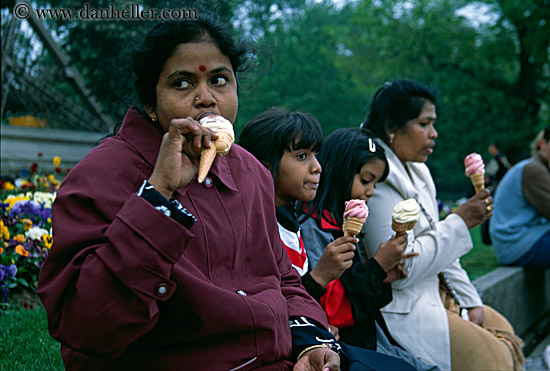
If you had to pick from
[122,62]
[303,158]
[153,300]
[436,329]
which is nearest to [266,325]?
[153,300]

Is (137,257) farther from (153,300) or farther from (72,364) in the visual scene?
(72,364)

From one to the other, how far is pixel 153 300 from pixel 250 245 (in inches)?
20.1

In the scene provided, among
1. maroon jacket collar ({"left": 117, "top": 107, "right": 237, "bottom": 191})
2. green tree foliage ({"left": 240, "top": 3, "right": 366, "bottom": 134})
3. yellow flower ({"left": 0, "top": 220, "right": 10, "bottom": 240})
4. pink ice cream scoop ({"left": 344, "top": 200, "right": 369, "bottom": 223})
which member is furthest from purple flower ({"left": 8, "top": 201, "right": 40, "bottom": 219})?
green tree foliage ({"left": 240, "top": 3, "right": 366, "bottom": 134})

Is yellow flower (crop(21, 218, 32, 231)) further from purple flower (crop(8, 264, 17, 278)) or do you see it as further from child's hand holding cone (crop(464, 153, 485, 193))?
child's hand holding cone (crop(464, 153, 485, 193))

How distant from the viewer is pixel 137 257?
151cm

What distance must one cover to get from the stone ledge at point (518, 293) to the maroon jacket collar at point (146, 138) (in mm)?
3867

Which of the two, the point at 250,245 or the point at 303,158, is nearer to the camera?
the point at 250,245

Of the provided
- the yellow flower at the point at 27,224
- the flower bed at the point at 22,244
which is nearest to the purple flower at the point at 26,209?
the flower bed at the point at 22,244

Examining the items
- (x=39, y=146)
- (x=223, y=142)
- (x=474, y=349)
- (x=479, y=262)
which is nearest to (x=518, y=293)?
(x=479, y=262)

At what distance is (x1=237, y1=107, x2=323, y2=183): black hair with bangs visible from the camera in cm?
310

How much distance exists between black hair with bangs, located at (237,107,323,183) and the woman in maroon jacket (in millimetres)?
789

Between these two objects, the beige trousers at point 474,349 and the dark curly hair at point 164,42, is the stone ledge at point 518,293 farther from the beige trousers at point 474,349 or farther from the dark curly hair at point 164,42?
the dark curly hair at point 164,42

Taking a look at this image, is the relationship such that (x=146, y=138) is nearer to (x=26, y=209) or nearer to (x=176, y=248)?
(x=176, y=248)

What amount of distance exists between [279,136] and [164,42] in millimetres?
1206
